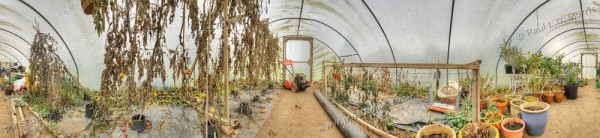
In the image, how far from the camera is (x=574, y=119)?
470cm

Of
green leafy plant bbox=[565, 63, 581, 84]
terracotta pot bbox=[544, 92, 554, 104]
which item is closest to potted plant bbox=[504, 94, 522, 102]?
terracotta pot bbox=[544, 92, 554, 104]

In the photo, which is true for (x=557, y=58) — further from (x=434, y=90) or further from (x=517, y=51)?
(x=434, y=90)

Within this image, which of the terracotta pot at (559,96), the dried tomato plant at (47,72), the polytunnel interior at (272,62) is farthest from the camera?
the terracotta pot at (559,96)

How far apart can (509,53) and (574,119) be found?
58.8 inches

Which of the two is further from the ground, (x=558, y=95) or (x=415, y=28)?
(x=415, y=28)

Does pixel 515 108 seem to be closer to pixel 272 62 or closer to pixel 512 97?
pixel 512 97

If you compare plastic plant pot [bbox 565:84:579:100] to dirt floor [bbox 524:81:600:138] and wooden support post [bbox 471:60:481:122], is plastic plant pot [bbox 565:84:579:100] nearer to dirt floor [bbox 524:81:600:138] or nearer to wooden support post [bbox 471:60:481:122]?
dirt floor [bbox 524:81:600:138]

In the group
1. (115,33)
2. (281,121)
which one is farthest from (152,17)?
(281,121)

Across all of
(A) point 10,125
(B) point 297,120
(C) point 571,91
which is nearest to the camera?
(A) point 10,125

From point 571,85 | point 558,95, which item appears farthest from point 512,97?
point 571,85

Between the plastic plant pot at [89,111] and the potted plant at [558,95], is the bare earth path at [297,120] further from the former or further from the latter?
the potted plant at [558,95]

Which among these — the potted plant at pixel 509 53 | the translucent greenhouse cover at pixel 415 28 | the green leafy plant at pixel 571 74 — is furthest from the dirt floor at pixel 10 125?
the green leafy plant at pixel 571 74

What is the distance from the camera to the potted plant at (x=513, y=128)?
365cm

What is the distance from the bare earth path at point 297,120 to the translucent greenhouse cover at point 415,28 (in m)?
2.31
